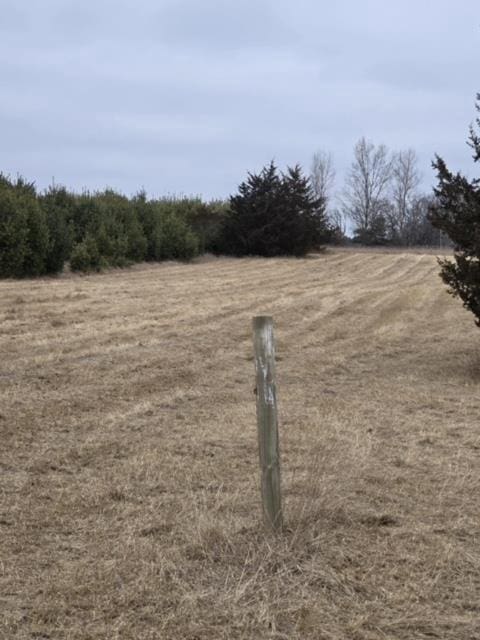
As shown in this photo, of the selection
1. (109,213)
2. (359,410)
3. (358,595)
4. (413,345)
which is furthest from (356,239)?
(358,595)

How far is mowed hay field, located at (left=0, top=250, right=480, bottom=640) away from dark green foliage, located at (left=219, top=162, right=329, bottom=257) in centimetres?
2107

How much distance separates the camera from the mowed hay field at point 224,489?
307cm

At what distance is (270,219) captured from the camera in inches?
1273

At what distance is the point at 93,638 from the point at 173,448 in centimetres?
271

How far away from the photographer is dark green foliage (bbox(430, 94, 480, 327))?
911cm

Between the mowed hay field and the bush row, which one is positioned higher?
the bush row

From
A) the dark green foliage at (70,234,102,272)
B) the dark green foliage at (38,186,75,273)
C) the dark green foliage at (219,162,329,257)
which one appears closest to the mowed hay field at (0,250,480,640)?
the dark green foliage at (38,186,75,273)

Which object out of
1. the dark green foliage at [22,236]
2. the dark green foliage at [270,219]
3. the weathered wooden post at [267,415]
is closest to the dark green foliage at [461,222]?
the weathered wooden post at [267,415]

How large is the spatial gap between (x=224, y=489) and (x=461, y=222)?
587cm

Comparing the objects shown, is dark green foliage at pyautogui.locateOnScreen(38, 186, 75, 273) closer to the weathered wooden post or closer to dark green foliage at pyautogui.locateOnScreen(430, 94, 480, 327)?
dark green foliage at pyautogui.locateOnScreen(430, 94, 480, 327)

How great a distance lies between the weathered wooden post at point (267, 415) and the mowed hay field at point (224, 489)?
0.20 metres

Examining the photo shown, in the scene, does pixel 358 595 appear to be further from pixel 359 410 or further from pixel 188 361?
pixel 188 361

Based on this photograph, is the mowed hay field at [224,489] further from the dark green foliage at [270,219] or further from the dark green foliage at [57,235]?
the dark green foliage at [270,219]

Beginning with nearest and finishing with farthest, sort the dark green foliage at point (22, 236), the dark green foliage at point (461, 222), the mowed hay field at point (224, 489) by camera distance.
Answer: the mowed hay field at point (224, 489) < the dark green foliage at point (461, 222) < the dark green foliage at point (22, 236)
